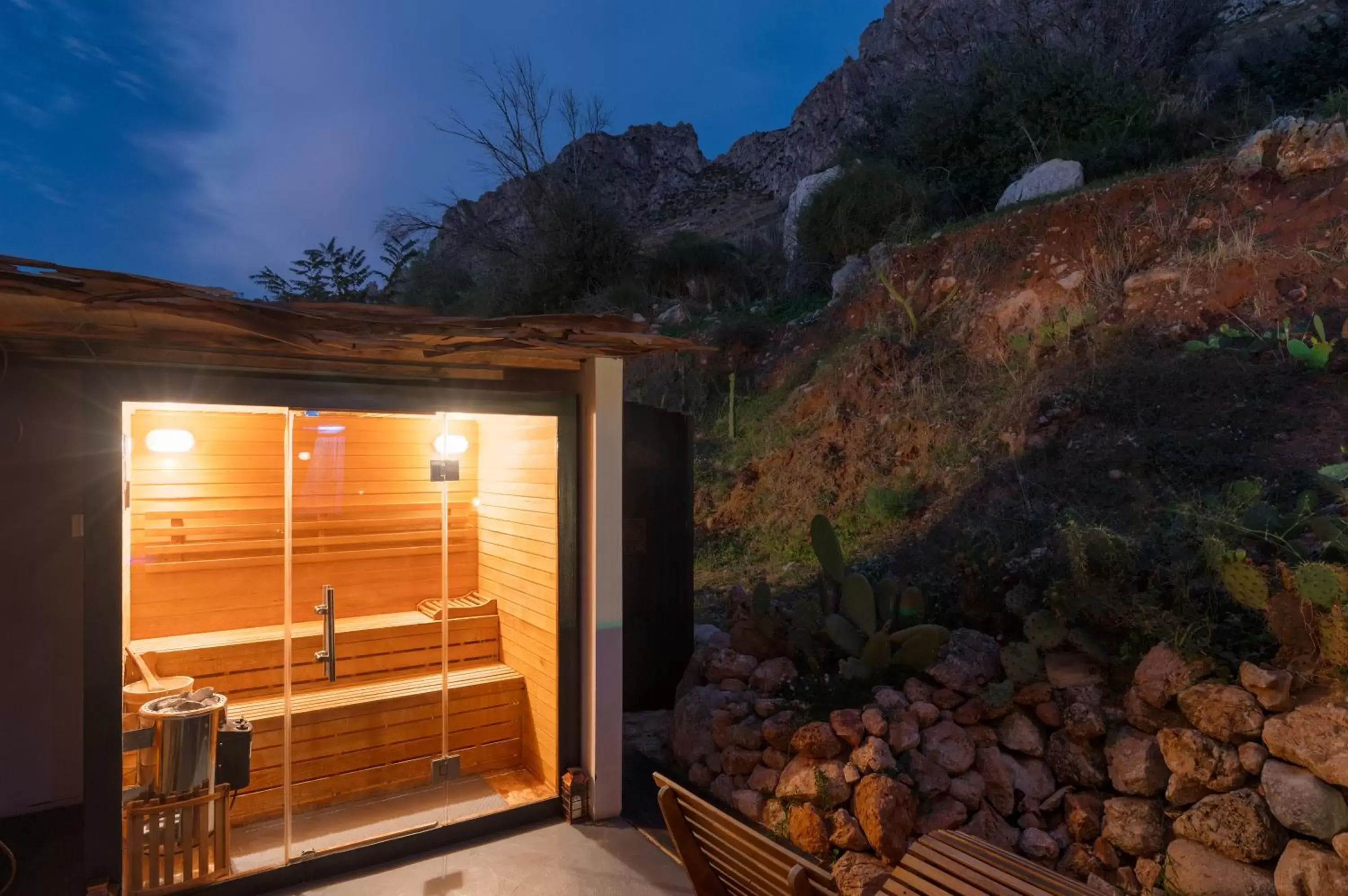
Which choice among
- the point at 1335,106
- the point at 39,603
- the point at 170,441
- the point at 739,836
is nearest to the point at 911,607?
the point at 739,836

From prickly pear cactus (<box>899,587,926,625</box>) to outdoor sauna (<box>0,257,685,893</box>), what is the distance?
1.84 meters

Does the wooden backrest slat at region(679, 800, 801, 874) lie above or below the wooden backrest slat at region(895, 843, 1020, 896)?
above

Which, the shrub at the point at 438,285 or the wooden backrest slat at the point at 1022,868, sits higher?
the shrub at the point at 438,285

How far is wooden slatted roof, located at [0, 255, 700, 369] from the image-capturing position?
2.73m

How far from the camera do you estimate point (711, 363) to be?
43.7 ft

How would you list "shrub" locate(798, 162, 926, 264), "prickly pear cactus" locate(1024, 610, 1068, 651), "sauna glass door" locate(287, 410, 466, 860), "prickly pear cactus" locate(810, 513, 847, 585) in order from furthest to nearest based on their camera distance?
1. "shrub" locate(798, 162, 926, 264)
2. "prickly pear cactus" locate(810, 513, 847, 585)
3. "prickly pear cactus" locate(1024, 610, 1068, 651)
4. "sauna glass door" locate(287, 410, 466, 860)

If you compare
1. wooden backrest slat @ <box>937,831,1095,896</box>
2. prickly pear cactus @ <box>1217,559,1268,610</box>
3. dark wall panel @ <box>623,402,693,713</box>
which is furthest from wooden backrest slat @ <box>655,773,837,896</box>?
dark wall panel @ <box>623,402,693,713</box>

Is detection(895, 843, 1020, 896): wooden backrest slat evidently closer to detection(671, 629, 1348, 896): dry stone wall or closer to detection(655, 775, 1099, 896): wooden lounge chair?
detection(655, 775, 1099, 896): wooden lounge chair

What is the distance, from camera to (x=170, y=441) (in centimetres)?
450

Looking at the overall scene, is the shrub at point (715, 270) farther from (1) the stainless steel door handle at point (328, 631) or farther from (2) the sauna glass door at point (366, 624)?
(1) the stainless steel door handle at point (328, 631)

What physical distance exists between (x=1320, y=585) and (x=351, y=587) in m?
4.77

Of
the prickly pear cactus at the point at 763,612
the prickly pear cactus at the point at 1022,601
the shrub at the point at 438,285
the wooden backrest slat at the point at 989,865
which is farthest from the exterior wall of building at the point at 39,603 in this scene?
the shrub at the point at 438,285

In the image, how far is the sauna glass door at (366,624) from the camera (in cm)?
414

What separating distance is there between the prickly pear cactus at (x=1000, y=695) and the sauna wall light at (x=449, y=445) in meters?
3.29
